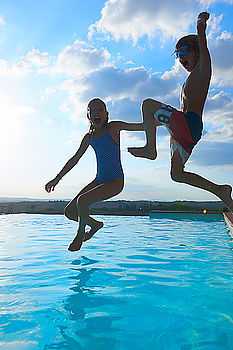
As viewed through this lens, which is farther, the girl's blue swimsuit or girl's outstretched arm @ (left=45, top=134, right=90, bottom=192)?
girl's outstretched arm @ (left=45, top=134, right=90, bottom=192)

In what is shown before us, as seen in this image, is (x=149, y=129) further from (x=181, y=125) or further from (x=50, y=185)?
(x=50, y=185)

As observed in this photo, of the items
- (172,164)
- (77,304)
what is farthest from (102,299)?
(172,164)

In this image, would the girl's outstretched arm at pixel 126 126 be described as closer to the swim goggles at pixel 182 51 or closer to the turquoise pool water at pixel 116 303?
the swim goggles at pixel 182 51

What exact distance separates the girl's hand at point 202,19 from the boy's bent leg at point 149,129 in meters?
0.74

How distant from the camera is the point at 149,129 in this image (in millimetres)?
2943

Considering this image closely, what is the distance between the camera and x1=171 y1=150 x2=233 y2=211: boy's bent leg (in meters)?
2.94

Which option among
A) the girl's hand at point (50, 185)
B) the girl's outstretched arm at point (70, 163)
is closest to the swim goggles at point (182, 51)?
the girl's outstretched arm at point (70, 163)

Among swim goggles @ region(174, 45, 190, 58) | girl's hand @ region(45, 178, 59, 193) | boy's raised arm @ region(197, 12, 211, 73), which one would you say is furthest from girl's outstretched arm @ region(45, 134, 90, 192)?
boy's raised arm @ region(197, 12, 211, 73)

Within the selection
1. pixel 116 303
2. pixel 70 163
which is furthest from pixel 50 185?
pixel 116 303

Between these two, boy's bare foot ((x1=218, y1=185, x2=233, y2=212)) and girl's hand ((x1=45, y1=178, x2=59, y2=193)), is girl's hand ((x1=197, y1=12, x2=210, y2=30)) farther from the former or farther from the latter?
girl's hand ((x1=45, y1=178, x2=59, y2=193))

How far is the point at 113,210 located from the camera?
2316cm

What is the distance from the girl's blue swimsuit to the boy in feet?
2.84

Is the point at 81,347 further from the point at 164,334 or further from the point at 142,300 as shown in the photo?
the point at 142,300

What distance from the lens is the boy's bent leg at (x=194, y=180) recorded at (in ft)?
9.64
